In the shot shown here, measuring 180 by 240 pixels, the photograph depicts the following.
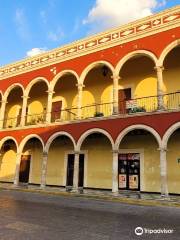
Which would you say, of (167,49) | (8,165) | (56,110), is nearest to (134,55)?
(167,49)

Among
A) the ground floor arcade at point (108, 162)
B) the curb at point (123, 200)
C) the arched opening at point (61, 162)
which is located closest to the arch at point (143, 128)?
the ground floor arcade at point (108, 162)

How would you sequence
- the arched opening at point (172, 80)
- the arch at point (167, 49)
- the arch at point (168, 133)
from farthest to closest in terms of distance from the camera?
1. the arched opening at point (172, 80)
2. the arch at point (167, 49)
3. the arch at point (168, 133)

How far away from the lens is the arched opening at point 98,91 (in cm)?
1839

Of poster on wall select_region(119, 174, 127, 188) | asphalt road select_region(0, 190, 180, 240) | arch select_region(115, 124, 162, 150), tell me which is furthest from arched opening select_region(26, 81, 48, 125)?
asphalt road select_region(0, 190, 180, 240)

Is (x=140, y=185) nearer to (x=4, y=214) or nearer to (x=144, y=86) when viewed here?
(x=144, y=86)

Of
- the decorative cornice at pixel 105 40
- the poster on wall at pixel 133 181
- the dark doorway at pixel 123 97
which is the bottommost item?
the poster on wall at pixel 133 181

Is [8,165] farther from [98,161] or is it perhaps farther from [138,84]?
[138,84]

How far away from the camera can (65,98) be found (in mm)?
21062

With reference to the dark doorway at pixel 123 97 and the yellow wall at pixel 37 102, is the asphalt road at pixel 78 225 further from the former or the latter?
the yellow wall at pixel 37 102

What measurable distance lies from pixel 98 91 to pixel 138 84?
10.6 ft

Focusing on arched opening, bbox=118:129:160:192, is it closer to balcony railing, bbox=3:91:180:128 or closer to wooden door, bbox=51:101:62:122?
balcony railing, bbox=3:91:180:128

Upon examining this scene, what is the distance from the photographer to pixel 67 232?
6.12m

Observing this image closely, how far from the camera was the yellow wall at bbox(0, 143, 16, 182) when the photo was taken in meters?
22.5

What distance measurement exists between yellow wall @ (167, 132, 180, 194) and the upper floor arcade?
6.52ft
